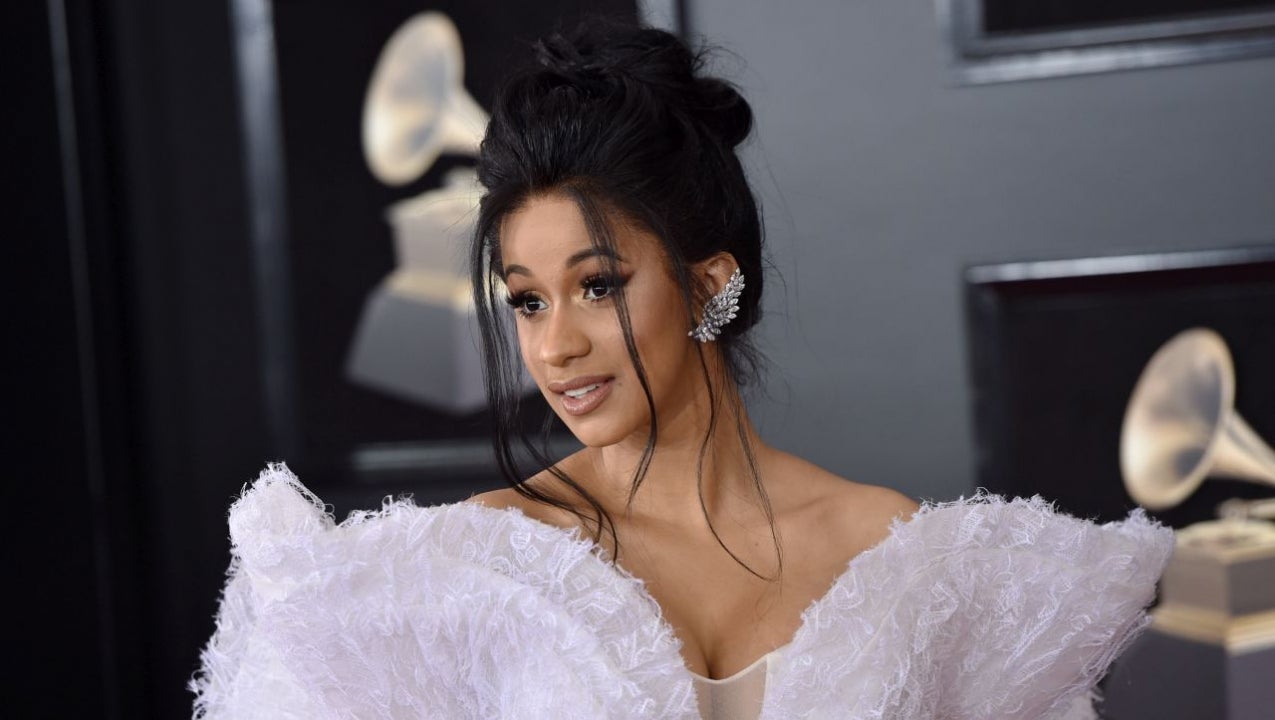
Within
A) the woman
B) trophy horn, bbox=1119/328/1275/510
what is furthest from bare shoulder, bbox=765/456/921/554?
trophy horn, bbox=1119/328/1275/510

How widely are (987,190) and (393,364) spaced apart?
1000mm

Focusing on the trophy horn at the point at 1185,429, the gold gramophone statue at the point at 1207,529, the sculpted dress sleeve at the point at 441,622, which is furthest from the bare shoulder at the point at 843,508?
the trophy horn at the point at 1185,429

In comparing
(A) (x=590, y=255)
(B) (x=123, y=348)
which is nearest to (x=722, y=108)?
(A) (x=590, y=255)

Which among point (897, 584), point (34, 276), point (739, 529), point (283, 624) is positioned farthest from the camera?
point (34, 276)

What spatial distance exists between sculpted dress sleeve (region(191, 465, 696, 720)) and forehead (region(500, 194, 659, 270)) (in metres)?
0.23

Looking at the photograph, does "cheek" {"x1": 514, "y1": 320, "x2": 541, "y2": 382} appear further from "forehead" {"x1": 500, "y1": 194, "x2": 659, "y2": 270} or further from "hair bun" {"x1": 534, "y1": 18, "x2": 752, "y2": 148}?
"hair bun" {"x1": 534, "y1": 18, "x2": 752, "y2": 148}

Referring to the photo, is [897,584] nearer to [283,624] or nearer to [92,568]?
[283,624]

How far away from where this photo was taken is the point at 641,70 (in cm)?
129

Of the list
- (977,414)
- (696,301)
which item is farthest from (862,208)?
(696,301)

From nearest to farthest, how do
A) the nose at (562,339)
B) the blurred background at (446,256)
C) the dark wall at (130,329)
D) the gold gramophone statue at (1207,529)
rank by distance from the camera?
the nose at (562,339)
the gold gramophone statue at (1207,529)
the blurred background at (446,256)
the dark wall at (130,329)

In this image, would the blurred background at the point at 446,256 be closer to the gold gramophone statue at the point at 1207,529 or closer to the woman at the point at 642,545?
the gold gramophone statue at the point at 1207,529

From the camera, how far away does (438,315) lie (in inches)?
95.2

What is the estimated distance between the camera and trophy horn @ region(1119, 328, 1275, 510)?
1944 millimetres

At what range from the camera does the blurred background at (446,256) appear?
6.99 ft
